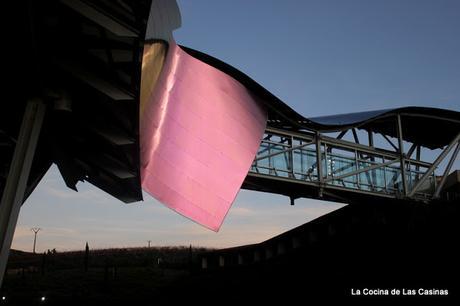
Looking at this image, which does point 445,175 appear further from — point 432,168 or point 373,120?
point 373,120

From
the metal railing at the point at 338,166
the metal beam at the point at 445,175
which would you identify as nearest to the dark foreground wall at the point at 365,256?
the metal railing at the point at 338,166

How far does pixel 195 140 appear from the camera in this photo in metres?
24.3

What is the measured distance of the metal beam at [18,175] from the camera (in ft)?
51.1

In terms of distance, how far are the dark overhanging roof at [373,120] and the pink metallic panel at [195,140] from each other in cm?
230

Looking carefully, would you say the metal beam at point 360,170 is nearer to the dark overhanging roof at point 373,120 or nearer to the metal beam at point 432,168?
the metal beam at point 432,168

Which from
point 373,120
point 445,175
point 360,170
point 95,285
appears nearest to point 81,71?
point 360,170

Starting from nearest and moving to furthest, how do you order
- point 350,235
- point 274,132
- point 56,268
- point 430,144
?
point 350,235 < point 274,132 < point 430,144 < point 56,268

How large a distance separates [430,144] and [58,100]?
1566 inches

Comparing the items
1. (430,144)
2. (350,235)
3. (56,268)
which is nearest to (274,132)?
(350,235)

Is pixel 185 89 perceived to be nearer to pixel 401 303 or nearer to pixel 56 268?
pixel 401 303

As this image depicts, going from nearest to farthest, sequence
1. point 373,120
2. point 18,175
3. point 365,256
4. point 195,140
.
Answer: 1. point 18,175
2. point 195,140
3. point 365,256
4. point 373,120

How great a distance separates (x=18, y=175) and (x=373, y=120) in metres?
29.3

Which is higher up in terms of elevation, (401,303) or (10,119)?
(10,119)

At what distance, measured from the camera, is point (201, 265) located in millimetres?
47812
